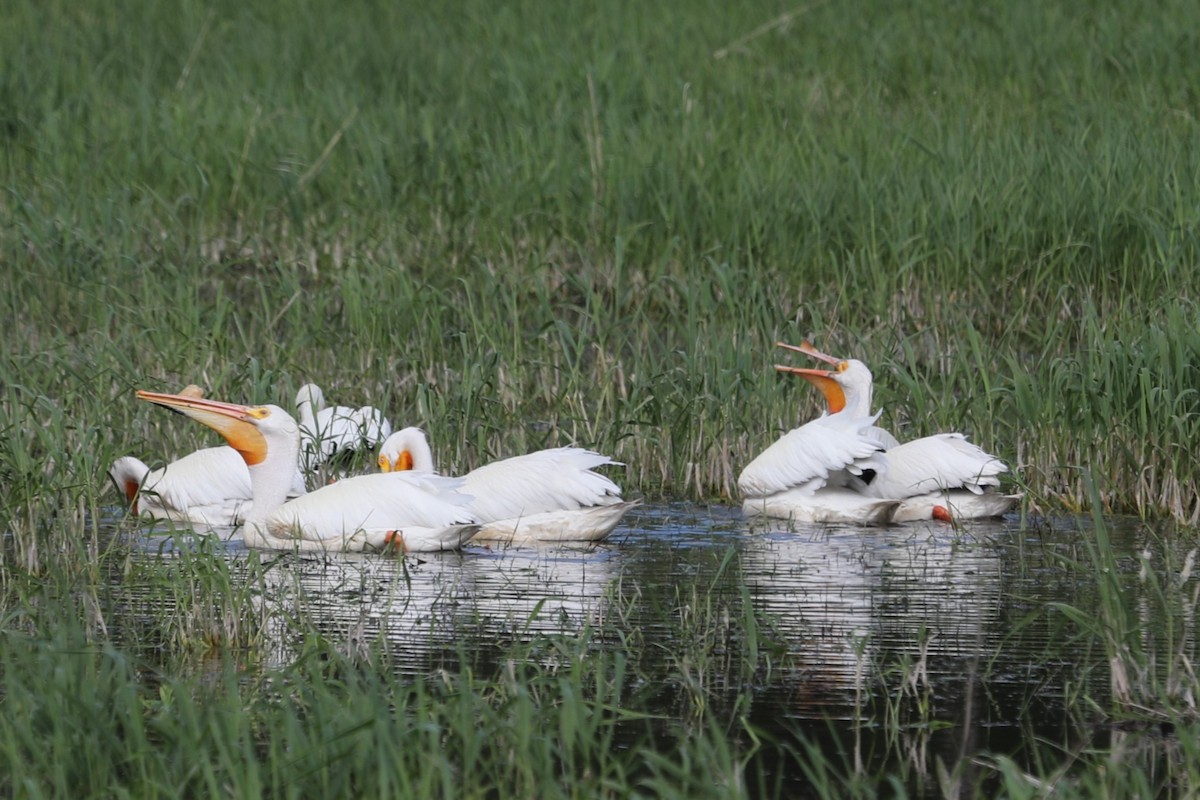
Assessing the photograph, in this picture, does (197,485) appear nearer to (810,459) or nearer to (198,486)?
(198,486)

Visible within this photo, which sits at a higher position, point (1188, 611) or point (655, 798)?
point (1188, 611)

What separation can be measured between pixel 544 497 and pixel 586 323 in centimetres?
181

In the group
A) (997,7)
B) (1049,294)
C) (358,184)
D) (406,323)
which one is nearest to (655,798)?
(406,323)

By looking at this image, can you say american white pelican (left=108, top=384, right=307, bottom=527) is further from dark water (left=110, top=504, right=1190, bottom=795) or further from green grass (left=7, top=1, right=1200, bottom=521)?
dark water (left=110, top=504, right=1190, bottom=795)

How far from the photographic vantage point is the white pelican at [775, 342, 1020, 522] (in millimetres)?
6988

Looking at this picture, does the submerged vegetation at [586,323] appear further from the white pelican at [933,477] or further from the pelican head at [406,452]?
the pelican head at [406,452]

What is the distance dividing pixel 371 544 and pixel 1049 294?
3986 millimetres

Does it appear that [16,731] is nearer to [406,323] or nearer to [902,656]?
[902,656]

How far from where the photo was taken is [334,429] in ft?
25.7

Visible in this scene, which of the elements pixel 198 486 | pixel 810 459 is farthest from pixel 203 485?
pixel 810 459

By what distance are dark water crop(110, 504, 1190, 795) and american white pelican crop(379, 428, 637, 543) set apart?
103 mm

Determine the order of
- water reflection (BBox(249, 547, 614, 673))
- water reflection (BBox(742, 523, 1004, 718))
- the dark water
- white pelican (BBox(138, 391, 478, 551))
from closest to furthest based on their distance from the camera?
the dark water, water reflection (BBox(742, 523, 1004, 718)), water reflection (BBox(249, 547, 614, 673)), white pelican (BBox(138, 391, 478, 551))

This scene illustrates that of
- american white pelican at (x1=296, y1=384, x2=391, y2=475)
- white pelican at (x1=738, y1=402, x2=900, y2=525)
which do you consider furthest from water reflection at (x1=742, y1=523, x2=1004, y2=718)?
american white pelican at (x1=296, y1=384, x2=391, y2=475)

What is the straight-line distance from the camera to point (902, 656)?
4.92m
